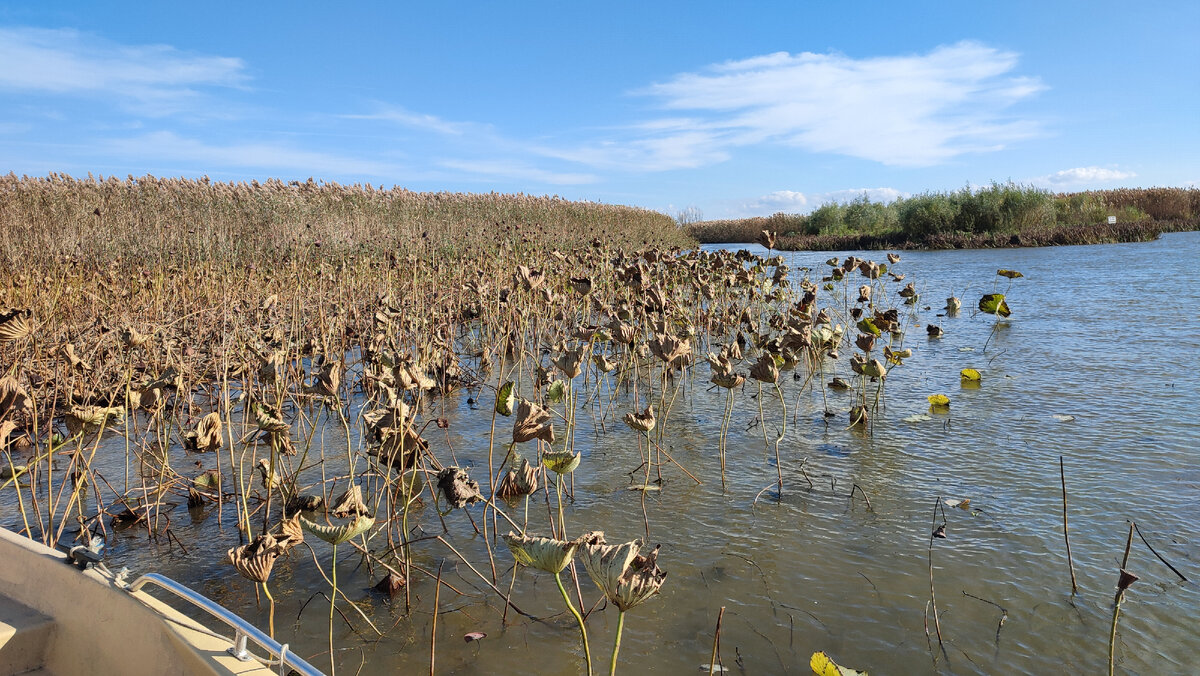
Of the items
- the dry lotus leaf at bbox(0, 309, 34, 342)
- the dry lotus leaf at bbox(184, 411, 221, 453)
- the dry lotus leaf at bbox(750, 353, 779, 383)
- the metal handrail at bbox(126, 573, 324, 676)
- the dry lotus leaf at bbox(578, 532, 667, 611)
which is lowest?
the metal handrail at bbox(126, 573, 324, 676)

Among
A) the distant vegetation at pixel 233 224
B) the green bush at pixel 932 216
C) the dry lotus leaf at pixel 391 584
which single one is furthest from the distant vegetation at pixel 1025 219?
the dry lotus leaf at pixel 391 584

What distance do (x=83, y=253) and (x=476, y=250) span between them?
205 inches

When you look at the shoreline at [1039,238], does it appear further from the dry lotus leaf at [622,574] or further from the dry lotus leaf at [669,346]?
the dry lotus leaf at [622,574]

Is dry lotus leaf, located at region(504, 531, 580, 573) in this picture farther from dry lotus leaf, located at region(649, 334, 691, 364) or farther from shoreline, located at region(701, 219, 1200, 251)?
shoreline, located at region(701, 219, 1200, 251)

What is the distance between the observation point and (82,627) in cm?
196

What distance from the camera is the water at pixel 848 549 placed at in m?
2.12

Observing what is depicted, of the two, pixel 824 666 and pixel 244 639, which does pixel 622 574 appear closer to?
pixel 824 666

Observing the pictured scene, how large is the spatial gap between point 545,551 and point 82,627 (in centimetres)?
141

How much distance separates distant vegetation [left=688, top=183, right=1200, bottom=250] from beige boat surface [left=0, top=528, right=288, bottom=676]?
20.7m

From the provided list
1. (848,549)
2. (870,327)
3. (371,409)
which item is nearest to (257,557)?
(848,549)

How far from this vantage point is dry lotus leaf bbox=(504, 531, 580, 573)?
1.50 m

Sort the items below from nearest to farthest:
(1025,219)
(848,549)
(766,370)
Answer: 1. (848,549)
2. (766,370)
3. (1025,219)

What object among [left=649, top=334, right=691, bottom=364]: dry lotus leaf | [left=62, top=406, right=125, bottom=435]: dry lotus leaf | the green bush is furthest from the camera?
the green bush

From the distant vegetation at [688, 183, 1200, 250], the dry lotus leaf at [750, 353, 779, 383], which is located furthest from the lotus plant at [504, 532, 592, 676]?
the distant vegetation at [688, 183, 1200, 250]
